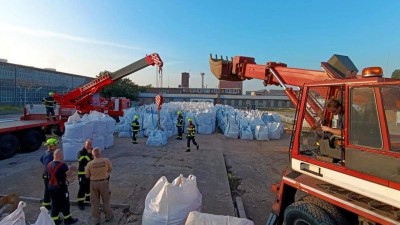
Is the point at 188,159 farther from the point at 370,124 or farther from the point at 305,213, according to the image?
the point at 370,124

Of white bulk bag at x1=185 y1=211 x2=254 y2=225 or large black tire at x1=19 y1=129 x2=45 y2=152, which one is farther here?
large black tire at x1=19 y1=129 x2=45 y2=152

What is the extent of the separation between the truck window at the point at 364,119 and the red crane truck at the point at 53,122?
33.1 ft

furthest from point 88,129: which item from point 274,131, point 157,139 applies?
point 274,131

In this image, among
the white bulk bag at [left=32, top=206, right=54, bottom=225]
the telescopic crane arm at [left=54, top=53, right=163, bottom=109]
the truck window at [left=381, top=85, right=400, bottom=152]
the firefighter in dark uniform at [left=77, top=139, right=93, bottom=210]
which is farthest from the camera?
the telescopic crane arm at [left=54, top=53, right=163, bottom=109]

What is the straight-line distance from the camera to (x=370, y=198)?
2.87m

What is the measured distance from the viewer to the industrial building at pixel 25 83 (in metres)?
31.3

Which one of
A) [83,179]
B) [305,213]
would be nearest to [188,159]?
[83,179]

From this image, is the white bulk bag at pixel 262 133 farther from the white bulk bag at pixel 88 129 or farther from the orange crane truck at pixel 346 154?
the orange crane truck at pixel 346 154

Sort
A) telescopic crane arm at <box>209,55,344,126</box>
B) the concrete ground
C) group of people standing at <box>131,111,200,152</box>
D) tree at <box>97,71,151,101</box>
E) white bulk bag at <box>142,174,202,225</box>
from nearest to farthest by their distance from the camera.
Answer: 1. white bulk bag at <box>142,174,202,225</box>
2. telescopic crane arm at <box>209,55,344,126</box>
3. the concrete ground
4. group of people standing at <box>131,111,200,152</box>
5. tree at <box>97,71,151,101</box>

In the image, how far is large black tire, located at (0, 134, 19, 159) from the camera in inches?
364

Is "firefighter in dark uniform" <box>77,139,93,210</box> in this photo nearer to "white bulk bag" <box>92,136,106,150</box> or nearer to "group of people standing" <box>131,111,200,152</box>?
"white bulk bag" <box>92,136,106,150</box>

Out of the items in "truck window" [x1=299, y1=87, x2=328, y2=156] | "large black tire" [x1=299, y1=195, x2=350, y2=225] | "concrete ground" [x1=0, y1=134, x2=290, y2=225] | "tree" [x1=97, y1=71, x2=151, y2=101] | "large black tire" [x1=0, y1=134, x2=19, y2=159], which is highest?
"tree" [x1=97, y1=71, x2=151, y2=101]

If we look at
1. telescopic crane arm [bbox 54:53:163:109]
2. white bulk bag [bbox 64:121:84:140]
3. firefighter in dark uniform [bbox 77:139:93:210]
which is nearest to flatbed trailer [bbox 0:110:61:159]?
telescopic crane arm [bbox 54:53:163:109]

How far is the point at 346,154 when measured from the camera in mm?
2875
